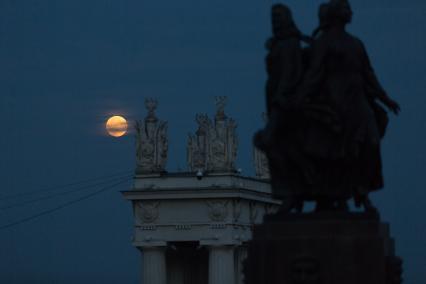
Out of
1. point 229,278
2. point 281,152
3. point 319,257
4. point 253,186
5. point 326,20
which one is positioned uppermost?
point 253,186

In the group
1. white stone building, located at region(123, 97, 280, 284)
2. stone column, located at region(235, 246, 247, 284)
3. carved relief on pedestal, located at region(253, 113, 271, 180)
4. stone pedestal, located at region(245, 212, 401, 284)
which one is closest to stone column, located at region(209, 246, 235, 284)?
white stone building, located at region(123, 97, 280, 284)

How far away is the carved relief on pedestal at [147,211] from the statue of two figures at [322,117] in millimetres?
48744

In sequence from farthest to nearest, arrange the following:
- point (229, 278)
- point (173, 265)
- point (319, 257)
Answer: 1. point (173, 265)
2. point (229, 278)
3. point (319, 257)

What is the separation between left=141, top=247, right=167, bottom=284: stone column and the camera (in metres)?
66.8

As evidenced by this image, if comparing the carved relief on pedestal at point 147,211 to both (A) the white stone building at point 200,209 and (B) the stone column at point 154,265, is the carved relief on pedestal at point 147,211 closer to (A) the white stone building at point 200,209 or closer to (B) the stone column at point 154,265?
(A) the white stone building at point 200,209

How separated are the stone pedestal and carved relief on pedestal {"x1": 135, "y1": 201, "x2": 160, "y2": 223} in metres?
49.2

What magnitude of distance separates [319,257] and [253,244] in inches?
34.0

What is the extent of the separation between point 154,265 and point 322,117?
48425mm

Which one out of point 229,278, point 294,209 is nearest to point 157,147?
point 229,278

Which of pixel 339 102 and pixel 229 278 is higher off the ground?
pixel 229 278

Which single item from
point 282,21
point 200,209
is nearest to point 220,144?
point 200,209

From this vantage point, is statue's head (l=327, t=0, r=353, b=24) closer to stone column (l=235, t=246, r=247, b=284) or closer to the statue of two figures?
the statue of two figures

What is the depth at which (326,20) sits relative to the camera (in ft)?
66.9

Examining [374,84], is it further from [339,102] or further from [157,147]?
[157,147]
